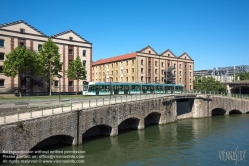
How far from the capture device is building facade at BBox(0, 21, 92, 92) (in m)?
39.8

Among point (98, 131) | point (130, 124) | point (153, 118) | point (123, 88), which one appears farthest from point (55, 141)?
point (123, 88)

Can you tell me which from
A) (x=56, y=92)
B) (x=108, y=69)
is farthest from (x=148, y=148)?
(x=108, y=69)

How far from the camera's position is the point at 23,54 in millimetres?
36562

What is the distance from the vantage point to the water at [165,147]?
18297 mm

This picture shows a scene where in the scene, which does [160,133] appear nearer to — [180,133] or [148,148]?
[180,133]

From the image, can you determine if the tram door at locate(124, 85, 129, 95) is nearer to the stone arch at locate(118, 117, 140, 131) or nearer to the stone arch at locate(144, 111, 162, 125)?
the stone arch at locate(144, 111, 162, 125)

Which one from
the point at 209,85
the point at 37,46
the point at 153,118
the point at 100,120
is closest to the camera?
the point at 100,120

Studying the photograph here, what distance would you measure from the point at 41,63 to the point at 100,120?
21.9 m

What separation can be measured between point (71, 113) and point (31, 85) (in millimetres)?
25767

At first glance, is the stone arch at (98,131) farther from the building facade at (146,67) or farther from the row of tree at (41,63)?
the building facade at (146,67)

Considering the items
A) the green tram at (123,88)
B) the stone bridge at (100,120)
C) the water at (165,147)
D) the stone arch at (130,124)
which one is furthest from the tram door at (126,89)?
the water at (165,147)

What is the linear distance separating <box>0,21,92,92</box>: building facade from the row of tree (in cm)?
221

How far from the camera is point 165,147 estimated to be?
2230cm

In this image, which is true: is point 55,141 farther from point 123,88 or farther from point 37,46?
point 37,46
